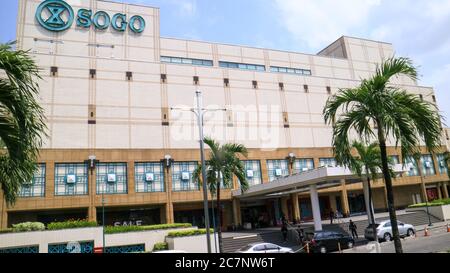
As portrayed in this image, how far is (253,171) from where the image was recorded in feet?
158

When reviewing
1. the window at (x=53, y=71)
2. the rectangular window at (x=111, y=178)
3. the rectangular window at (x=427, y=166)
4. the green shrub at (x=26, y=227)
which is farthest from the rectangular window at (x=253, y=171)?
the rectangular window at (x=427, y=166)

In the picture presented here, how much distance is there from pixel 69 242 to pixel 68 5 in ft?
107

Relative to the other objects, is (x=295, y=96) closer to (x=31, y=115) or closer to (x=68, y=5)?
(x=68, y=5)

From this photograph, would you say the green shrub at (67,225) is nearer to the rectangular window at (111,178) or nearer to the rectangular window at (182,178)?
the rectangular window at (111,178)

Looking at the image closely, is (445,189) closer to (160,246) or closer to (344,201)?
(344,201)

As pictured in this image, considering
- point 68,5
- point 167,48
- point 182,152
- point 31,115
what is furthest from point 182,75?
point 31,115

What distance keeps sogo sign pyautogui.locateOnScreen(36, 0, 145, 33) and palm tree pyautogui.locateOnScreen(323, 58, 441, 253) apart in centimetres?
4316

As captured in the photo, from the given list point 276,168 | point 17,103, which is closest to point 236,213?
point 276,168

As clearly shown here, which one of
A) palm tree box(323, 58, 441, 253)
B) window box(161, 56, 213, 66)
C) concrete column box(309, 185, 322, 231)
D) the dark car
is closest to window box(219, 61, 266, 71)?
window box(161, 56, 213, 66)

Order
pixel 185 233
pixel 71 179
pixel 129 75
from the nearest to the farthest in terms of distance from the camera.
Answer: pixel 185 233
pixel 71 179
pixel 129 75

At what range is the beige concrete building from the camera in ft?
132

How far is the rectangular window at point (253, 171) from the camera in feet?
156

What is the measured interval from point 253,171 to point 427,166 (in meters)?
31.7

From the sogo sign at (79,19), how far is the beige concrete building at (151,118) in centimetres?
13
